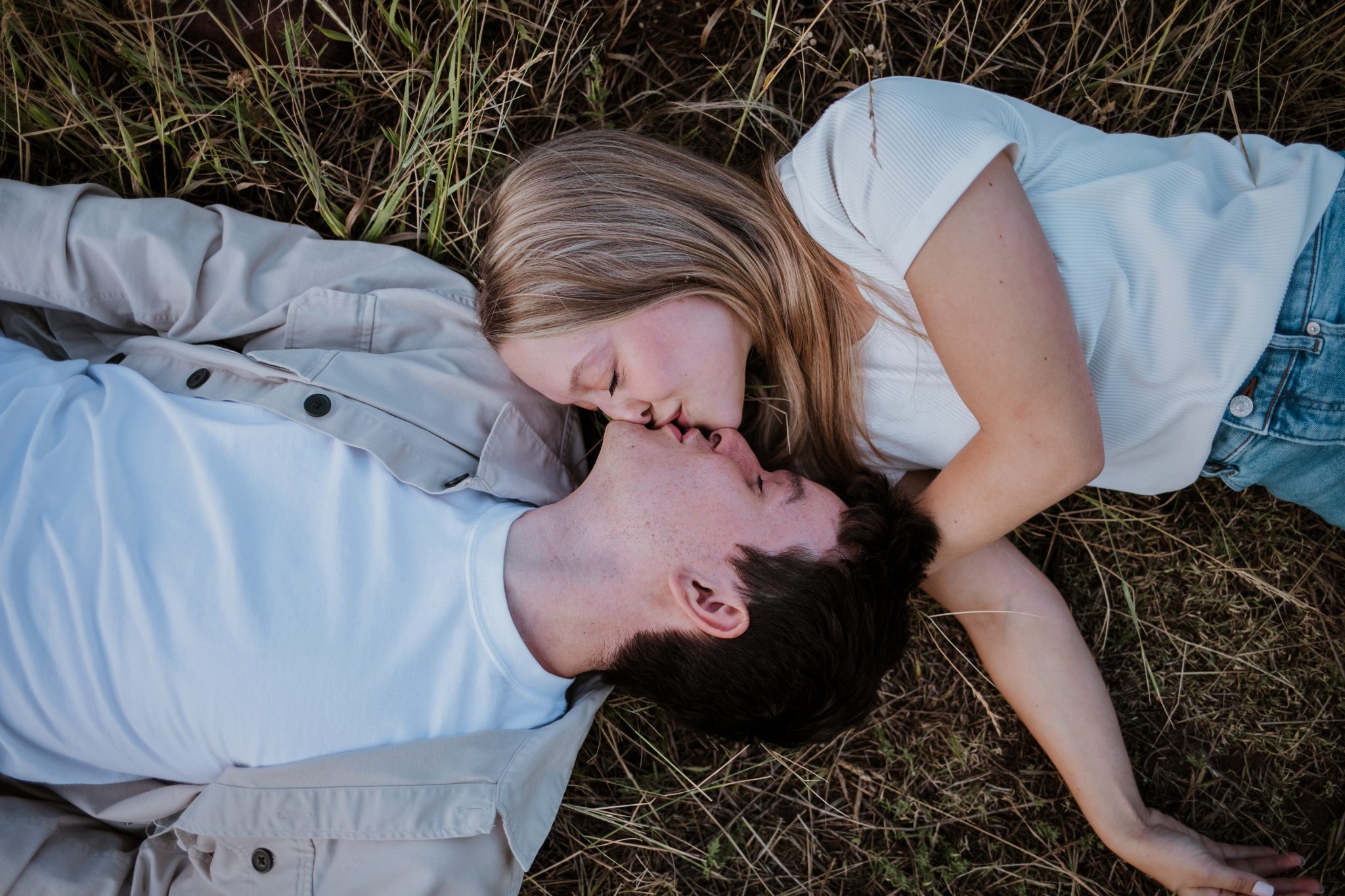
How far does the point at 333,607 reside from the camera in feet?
7.20

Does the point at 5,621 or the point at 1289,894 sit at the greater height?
the point at 5,621

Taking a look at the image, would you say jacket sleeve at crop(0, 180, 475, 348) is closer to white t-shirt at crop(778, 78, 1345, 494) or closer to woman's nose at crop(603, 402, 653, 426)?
woman's nose at crop(603, 402, 653, 426)

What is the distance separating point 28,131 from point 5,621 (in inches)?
66.7

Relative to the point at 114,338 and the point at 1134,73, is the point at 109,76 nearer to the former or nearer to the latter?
the point at 114,338

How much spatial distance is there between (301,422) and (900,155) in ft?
5.91

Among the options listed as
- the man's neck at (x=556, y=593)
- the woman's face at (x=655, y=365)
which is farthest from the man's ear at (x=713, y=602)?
the woman's face at (x=655, y=365)

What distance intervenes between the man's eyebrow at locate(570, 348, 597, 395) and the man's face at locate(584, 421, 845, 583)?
181mm

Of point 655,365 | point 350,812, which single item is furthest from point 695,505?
point 350,812

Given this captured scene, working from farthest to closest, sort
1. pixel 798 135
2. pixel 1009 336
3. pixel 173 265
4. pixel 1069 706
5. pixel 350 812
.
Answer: pixel 798 135, pixel 1069 706, pixel 173 265, pixel 350 812, pixel 1009 336

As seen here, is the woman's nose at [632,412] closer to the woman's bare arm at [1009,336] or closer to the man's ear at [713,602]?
the man's ear at [713,602]

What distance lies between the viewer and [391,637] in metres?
2.21

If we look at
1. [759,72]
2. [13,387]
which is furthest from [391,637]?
[759,72]

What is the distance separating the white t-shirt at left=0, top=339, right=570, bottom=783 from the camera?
85.3 inches

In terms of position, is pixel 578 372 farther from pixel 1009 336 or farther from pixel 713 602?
pixel 1009 336
